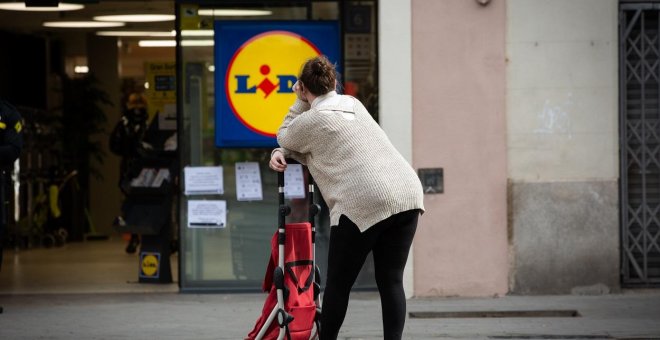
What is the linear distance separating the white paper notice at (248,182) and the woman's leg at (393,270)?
429 cm

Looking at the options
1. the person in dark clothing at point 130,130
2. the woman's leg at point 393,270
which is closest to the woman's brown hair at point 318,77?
the woman's leg at point 393,270

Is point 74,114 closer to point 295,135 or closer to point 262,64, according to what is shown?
point 262,64

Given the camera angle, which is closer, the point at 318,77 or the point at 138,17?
the point at 318,77

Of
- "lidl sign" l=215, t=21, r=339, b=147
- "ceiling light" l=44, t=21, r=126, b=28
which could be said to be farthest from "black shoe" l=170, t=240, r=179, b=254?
"ceiling light" l=44, t=21, r=126, b=28

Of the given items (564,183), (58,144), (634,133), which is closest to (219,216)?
(564,183)

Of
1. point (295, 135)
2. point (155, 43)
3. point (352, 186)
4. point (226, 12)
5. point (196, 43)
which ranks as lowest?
point (352, 186)

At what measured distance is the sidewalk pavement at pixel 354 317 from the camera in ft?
28.6

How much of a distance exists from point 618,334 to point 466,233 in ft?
7.43

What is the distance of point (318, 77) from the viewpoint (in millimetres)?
6637

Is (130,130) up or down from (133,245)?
Result: up

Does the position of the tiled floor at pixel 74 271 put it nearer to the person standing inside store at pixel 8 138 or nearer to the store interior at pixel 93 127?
the store interior at pixel 93 127

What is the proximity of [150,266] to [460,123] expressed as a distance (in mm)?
3445

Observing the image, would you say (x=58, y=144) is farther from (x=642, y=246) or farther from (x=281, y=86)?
(x=642, y=246)

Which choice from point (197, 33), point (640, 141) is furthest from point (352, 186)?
point (640, 141)
